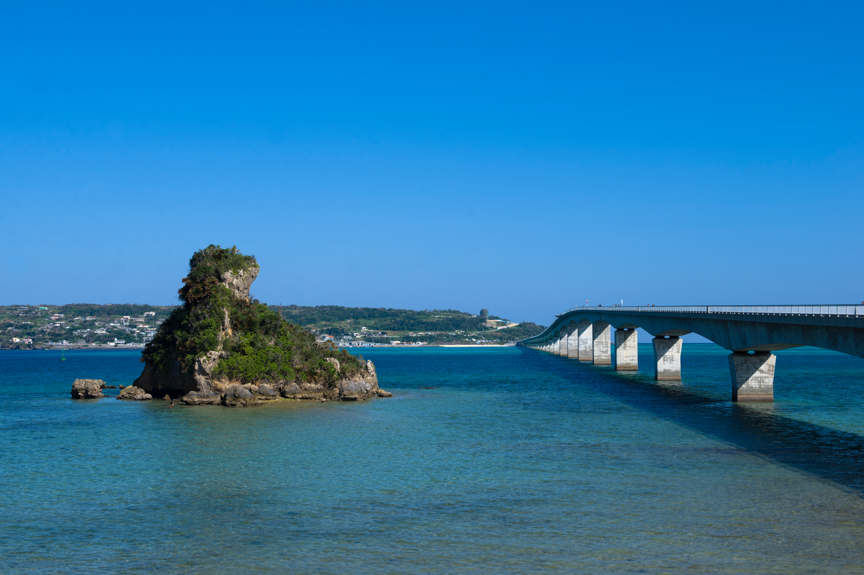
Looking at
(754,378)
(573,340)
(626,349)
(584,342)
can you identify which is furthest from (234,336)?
(573,340)

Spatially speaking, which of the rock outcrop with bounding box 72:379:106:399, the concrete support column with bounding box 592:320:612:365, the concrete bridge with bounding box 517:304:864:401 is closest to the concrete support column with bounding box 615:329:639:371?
the concrete bridge with bounding box 517:304:864:401

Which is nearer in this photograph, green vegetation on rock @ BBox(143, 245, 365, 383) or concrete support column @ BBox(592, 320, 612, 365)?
green vegetation on rock @ BBox(143, 245, 365, 383)

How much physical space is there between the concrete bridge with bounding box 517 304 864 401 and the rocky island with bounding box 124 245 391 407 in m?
29.6

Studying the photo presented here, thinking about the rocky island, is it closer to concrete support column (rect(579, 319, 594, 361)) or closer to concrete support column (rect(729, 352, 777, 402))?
concrete support column (rect(729, 352, 777, 402))

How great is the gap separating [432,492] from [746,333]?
38.6 m

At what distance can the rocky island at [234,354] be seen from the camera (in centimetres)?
5741

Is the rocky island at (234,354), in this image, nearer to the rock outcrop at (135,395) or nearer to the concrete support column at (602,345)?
the rock outcrop at (135,395)

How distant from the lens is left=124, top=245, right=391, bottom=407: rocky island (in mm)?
57406

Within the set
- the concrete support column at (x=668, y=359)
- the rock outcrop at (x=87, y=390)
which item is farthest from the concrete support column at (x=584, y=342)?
the rock outcrop at (x=87, y=390)

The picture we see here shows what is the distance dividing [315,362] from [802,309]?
37.4 metres

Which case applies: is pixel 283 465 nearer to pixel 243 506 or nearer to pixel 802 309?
pixel 243 506

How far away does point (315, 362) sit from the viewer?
61.2 meters

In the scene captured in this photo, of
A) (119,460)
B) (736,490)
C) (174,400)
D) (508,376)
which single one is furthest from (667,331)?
(119,460)

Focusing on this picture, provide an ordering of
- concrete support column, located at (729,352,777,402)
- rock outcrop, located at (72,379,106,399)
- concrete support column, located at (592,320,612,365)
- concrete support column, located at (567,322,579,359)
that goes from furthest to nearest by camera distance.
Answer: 1. concrete support column, located at (567,322,579,359)
2. concrete support column, located at (592,320,612,365)
3. rock outcrop, located at (72,379,106,399)
4. concrete support column, located at (729,352,777,402)
